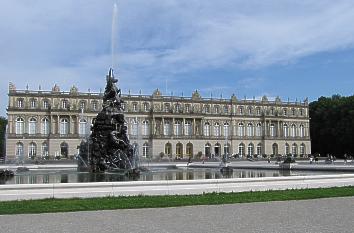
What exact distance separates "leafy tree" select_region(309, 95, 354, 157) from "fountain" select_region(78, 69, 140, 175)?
245 ft

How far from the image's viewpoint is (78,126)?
99812 mm

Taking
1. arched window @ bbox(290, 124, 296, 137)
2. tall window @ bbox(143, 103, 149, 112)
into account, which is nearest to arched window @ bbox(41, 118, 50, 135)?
tall window @ bbox(143, 103, 149, 112)

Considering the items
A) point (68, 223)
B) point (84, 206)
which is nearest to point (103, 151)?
point (84, 206)

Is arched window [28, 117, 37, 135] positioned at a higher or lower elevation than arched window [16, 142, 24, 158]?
higher

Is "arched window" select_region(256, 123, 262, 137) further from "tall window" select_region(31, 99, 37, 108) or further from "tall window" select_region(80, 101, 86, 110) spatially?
"tall window" select_region(31, 99, 37, 108)

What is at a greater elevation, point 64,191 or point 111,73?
point 111,73

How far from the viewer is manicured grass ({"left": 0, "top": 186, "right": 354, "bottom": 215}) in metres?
12.5

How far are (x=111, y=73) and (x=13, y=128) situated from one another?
239 feet

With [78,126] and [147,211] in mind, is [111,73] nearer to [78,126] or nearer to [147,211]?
[147,211]

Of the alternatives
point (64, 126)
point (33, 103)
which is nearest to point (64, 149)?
point (64, 126)

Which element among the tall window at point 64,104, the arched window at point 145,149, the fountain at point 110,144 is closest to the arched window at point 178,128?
the arched window at point 145,149

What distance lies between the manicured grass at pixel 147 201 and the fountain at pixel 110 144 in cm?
1074

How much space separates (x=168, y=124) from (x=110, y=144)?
8038 cm

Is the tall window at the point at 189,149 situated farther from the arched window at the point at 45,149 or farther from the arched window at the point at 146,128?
the arched window at the point at 45,149
